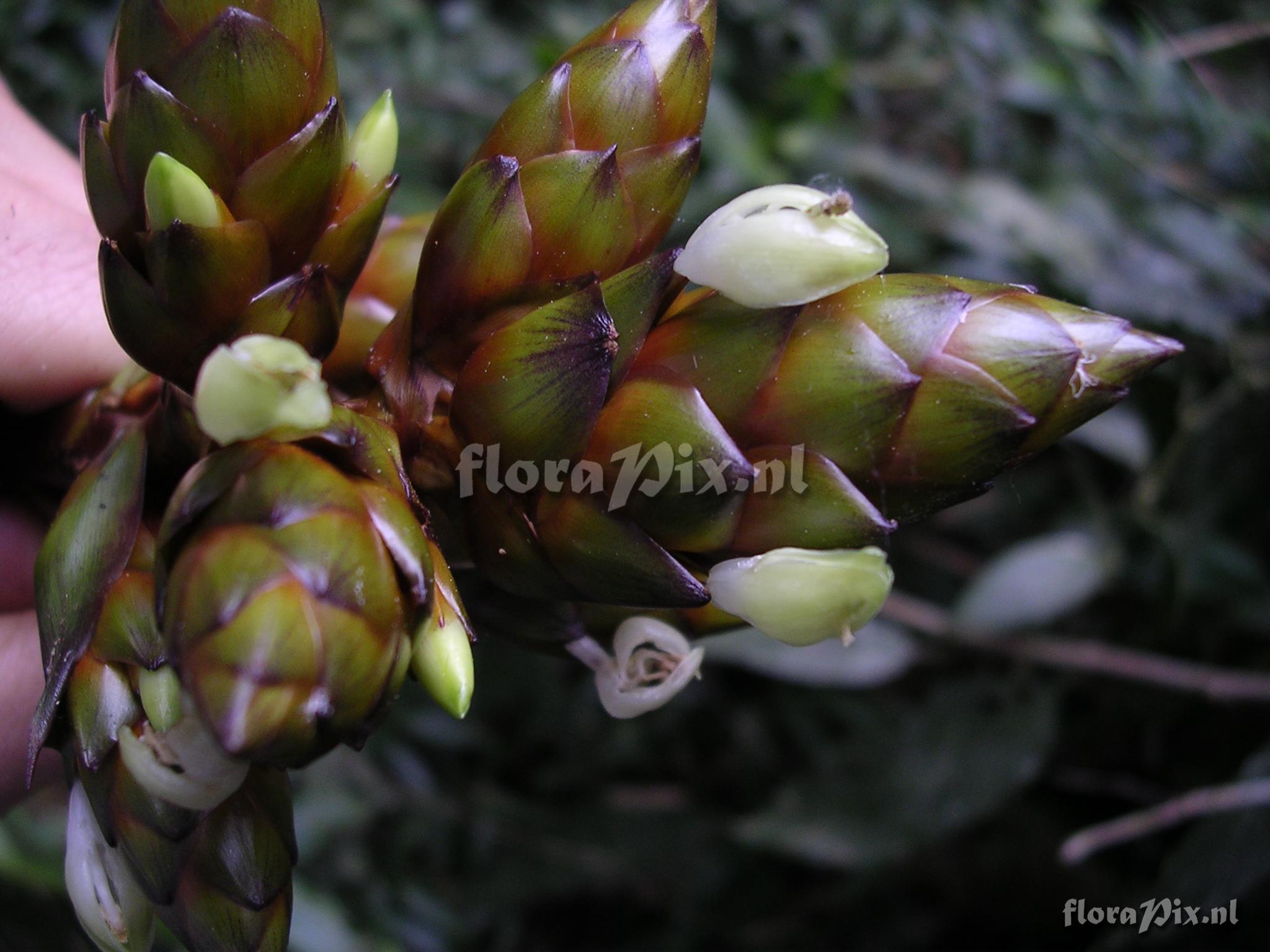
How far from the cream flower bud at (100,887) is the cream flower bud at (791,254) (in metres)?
0.45

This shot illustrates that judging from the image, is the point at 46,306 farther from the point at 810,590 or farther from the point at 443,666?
the point at 810,590

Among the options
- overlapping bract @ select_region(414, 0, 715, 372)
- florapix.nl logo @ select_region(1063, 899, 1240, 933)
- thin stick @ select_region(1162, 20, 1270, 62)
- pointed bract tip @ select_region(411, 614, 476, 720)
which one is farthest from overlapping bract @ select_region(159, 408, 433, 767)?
thin stick @ select_region(1162, 20, 1270, 62)

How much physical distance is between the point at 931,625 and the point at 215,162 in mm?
1226

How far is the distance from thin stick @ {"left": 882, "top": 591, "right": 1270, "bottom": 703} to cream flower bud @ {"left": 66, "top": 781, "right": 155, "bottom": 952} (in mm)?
1109

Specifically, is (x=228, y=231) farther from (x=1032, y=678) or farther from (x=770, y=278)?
(x=1032, y=678)

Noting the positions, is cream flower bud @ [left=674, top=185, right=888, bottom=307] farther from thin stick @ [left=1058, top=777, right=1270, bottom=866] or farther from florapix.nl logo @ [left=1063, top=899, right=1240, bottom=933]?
florapix.nl logo @ [left=1063, top=899, right=1240, bottom=933]

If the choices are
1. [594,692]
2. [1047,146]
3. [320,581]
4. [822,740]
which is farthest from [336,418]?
[1047,146]

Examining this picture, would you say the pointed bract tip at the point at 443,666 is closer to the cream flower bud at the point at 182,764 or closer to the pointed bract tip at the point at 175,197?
the cream flower bud at the point at 182,764

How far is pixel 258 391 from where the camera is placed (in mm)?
436

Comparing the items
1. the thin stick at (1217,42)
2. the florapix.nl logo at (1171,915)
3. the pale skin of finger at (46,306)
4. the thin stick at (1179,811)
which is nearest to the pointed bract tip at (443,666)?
the pale skin of finger at (46,306)

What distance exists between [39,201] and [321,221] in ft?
1.02

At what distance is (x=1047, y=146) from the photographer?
5.99 ft

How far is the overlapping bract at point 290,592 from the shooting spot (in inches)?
16.2

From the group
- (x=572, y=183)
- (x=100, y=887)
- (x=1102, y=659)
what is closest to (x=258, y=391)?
(x=572, y=183)
